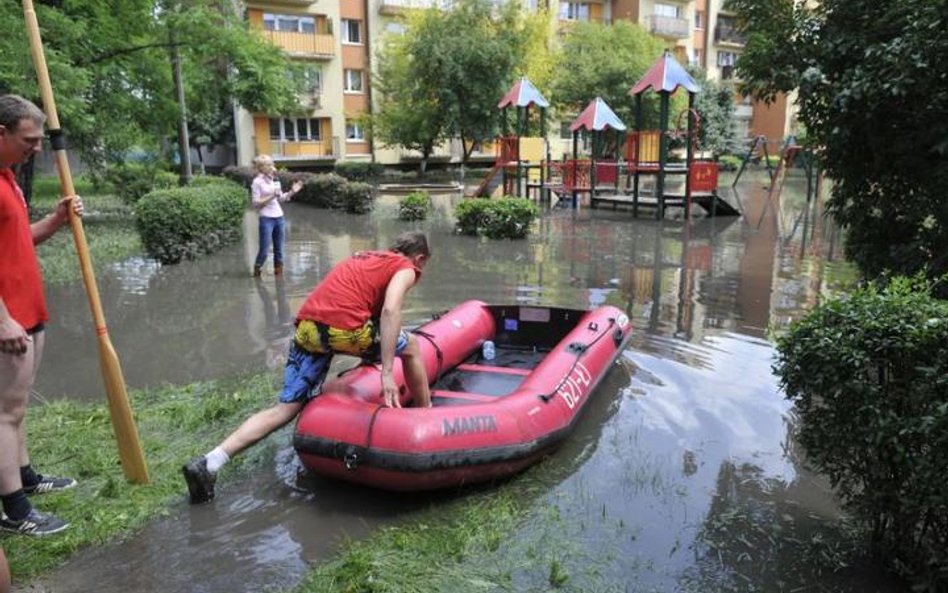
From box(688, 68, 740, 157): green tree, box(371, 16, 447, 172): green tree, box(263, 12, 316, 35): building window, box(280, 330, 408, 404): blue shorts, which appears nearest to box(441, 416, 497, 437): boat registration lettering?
box(280, 330, 408, 404): blue shorts

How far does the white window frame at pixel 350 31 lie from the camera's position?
35094 millimetres

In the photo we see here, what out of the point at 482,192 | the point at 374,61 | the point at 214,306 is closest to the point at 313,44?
the point at 374,61

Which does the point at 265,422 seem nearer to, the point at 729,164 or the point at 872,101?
the point at 872,101

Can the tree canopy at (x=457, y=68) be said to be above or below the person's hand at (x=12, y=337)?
above

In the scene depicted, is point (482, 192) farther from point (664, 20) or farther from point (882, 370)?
point (664, 20)

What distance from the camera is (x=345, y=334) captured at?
3.91 meters

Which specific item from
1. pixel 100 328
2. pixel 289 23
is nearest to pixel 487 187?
pixel 289 23

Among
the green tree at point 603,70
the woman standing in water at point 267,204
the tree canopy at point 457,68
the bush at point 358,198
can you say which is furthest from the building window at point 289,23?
the woman standing in water at point 267,204

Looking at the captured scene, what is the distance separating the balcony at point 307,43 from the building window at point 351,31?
1287mm

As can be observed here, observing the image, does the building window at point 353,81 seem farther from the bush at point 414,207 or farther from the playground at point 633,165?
the bush at point 414,207

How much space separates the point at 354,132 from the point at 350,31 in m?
4.93

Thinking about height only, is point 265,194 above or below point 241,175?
above

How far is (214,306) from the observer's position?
329 inches

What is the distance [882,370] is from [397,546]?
2193 mm
